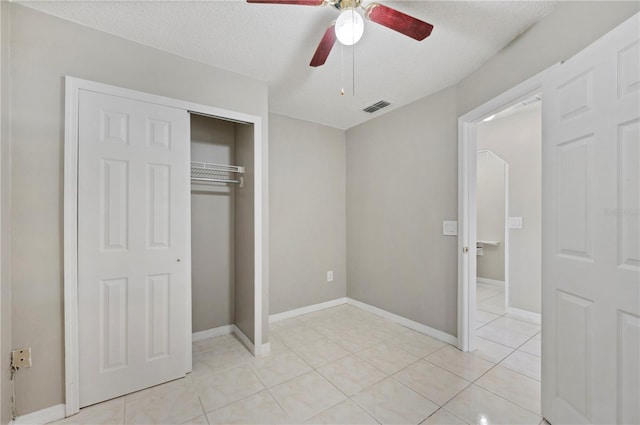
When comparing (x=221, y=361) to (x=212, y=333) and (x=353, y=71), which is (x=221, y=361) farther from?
(x=353, y=71)

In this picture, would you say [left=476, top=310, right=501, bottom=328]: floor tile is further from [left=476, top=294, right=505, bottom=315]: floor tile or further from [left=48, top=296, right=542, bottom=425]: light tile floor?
[left=48, top=296, right=542, bottom=425]: light tile floor

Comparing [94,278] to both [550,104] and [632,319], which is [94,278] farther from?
[550,104]

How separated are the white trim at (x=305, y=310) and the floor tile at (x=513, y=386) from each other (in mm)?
1962

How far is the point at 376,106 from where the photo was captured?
308cm

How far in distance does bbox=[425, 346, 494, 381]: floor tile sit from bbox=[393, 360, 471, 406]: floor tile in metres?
0.07

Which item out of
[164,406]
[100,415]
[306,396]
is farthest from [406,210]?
[100,415]

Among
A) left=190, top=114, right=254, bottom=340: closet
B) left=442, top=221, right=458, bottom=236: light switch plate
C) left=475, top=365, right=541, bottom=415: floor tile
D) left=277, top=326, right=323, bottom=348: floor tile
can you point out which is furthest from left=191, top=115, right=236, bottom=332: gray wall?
left=475, top=365, right=541, bottom=415: floor tile

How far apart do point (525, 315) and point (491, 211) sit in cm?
166

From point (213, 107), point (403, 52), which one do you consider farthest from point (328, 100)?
point (213, 107)

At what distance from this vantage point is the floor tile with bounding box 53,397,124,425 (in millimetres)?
1620

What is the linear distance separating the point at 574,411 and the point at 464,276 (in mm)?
1125

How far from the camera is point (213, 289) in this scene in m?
2.83

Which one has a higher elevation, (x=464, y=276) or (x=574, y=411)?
(x=464, y=276)

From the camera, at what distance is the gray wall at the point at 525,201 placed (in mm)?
3230
